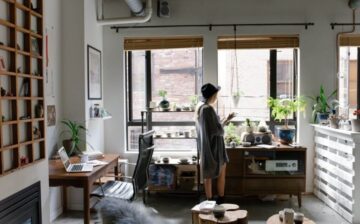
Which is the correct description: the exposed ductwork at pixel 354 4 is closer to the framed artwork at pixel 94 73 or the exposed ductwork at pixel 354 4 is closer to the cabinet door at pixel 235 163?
the cabinet door at pixel 235 163

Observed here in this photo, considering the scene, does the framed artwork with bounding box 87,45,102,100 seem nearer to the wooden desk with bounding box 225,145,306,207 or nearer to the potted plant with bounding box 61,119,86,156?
the potted plant with bounding box 61,119,86,156

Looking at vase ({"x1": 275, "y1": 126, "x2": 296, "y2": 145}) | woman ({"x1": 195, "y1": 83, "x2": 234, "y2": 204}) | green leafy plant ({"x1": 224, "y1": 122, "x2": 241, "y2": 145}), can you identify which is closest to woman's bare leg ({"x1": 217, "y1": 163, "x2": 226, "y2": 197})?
woman ({"x1": 195, "y1": 83, "x2": 234, "y2": 204})

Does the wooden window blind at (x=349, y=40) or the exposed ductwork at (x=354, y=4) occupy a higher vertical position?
the exposed ductwork at (x=354, y=4)

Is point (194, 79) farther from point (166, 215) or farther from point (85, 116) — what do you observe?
point (166, 215)

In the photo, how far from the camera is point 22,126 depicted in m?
2.31

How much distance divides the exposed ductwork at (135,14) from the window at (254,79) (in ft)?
4.01

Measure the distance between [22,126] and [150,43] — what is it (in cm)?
284

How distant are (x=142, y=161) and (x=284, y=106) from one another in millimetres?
2101

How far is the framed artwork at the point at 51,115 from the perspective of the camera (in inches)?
149

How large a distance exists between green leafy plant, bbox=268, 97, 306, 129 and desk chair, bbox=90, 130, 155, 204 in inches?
70.0

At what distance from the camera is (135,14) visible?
4.60m

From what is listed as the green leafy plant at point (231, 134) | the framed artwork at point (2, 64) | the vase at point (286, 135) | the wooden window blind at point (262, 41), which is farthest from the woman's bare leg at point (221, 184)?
the framed artwork at point (2, 64)

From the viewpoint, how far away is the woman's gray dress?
3.97m

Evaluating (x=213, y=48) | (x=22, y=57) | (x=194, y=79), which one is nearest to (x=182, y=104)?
(x=194, y=79)
